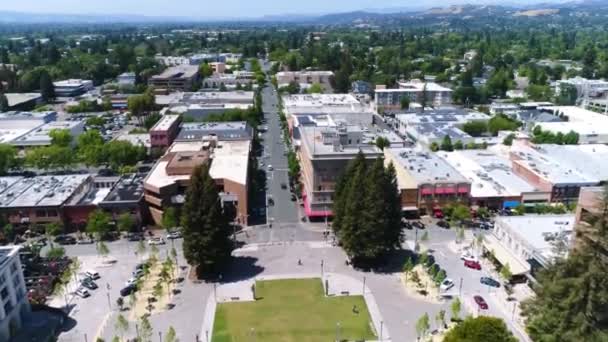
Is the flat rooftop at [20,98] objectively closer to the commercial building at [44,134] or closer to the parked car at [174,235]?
the commercial building at [44,134]

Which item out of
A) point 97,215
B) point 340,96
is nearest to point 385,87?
point 340,96

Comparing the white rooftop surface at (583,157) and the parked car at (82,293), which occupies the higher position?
the white rooftop surface at (583,157)

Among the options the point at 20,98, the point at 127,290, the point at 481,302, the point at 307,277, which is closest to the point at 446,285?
the point at 481,302

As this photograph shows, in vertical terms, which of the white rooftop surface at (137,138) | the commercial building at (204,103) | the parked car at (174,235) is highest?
the commercial building at (204,103)

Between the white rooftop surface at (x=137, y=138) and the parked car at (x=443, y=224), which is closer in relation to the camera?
the parked car at (x=443, y=224)

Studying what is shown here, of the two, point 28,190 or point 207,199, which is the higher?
point 207,199

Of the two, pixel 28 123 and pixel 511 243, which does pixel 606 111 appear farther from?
pixel 28 123

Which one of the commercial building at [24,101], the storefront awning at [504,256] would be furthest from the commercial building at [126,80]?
the storefront awning at [504,256]

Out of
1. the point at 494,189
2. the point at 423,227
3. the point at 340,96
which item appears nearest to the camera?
the point at 423,227
